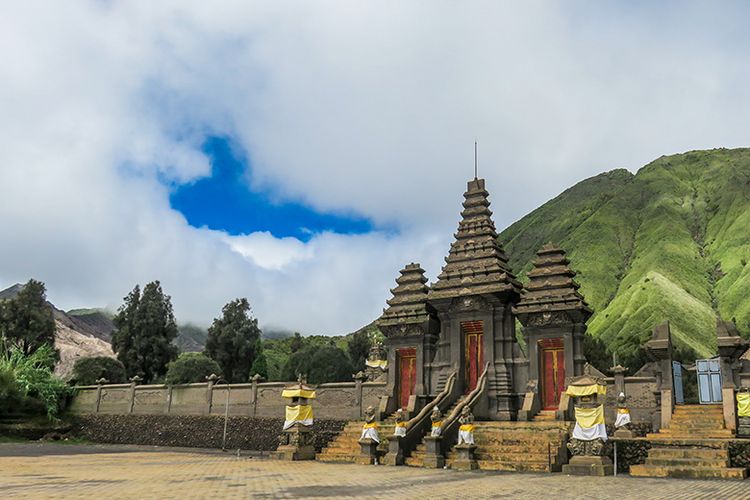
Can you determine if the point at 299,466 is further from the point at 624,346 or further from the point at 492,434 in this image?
the point at 624,346

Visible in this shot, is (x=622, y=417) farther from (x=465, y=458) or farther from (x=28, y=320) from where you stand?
(x=28, y=320)

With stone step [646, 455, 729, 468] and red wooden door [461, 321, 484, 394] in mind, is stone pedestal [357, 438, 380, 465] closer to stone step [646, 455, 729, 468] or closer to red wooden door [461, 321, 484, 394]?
red wooden door [461, 321, 484, 394]

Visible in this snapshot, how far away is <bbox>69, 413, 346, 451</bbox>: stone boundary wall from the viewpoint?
3014 centimetres

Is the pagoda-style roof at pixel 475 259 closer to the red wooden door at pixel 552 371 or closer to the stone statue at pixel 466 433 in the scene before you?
the red wooden door at pixel 552 371

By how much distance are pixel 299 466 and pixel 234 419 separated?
1188 cm

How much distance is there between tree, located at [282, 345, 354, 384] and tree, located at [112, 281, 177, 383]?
10389mm

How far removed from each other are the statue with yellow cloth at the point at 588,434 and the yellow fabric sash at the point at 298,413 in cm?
1002

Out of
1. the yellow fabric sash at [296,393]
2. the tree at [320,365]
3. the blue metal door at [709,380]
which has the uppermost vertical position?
the tree at [320,365]

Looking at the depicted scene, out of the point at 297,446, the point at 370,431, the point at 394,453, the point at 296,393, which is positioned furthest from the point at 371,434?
the point at 296,393

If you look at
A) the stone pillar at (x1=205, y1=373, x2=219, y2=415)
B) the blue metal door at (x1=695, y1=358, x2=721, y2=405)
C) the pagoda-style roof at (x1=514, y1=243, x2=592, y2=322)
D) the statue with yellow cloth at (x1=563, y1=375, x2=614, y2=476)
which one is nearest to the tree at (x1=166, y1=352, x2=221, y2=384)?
the stone pillar at (x1=205, y1=373, x2=219, y2=415)

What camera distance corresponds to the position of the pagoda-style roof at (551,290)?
25.9 m

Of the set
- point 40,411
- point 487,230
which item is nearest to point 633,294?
point 487,230

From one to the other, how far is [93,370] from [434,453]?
97.3 ft

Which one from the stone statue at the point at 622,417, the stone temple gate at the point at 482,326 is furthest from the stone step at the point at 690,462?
the stone temple gate at the point at 482,326
